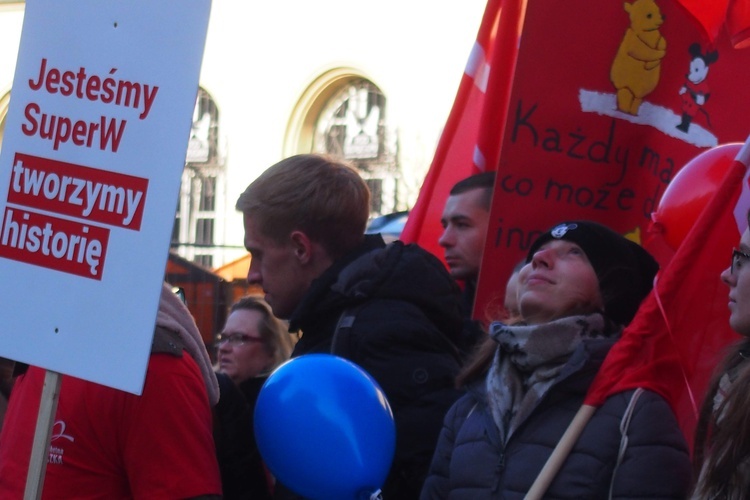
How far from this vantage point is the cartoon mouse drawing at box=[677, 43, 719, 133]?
3375 millimetres

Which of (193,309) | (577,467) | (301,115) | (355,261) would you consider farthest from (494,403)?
(301,115)

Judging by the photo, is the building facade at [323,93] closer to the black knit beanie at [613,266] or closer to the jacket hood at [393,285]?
the jacket hood at [393,285]

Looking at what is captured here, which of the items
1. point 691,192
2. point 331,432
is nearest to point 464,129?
point 691,192

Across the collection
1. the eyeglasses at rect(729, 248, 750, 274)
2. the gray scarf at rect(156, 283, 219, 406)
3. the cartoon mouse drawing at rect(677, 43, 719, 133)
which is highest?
the cartoon mouse drawing at rect(677, 43, 719, 133)

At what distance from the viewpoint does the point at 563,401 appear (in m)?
2.44

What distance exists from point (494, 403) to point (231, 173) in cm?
1521

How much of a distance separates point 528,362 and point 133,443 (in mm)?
797

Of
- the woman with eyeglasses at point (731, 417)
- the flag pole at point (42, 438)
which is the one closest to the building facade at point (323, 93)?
the woman with eyeglasses at point (731, 417)

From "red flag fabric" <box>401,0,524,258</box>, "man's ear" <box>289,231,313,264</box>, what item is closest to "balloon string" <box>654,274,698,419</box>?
"man's ear" <box>289,231,313,264</box>

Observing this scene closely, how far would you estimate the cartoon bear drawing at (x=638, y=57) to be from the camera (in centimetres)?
349

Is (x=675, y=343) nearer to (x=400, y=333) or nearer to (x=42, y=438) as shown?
(x=400, y=333)

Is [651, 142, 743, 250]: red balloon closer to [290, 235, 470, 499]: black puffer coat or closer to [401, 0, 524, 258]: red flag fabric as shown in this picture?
[290, 235, 470, 499]: black puffer coat

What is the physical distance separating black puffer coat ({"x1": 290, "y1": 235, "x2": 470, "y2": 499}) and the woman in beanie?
14cm

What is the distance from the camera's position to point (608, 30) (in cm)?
356
